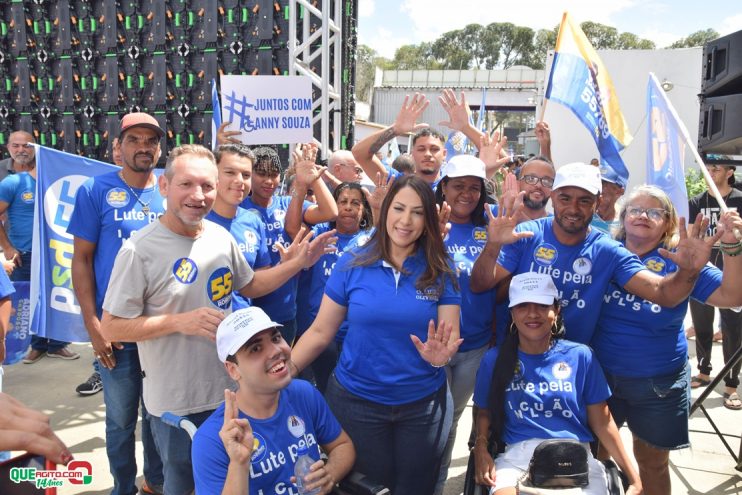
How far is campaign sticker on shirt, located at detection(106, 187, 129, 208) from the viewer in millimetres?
2637

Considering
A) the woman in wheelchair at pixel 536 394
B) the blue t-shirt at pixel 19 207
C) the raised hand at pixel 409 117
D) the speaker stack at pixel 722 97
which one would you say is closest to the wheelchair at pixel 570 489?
the woman in wheelchair at pixel 536 394

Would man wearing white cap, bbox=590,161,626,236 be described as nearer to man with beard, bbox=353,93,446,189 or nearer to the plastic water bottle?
man with beard, bbox=353,93,446,189

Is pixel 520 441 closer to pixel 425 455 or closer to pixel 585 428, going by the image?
pixel 585 428

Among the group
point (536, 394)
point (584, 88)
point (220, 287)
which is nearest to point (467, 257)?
point (536, 394)

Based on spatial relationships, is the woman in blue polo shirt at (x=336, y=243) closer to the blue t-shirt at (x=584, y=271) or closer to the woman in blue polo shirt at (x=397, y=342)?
the woman in blue polo shirt at (x=397, y=342)

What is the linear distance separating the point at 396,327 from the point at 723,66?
5.98ft

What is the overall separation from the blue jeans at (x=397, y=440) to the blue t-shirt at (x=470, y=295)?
2.00 feet

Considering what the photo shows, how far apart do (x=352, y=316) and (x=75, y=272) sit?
147 cm

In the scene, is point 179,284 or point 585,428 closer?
point 179,284

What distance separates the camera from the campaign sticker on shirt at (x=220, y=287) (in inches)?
87.0

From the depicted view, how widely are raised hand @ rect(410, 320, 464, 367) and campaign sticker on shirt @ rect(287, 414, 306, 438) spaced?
1.70ft

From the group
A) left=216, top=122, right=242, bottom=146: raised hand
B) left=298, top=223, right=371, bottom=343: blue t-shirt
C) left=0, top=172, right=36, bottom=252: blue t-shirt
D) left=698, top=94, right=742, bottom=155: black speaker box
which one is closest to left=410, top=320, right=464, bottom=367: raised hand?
left=298, top=223, right=371, bottom=343: blue t-shirt

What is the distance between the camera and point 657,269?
256cm

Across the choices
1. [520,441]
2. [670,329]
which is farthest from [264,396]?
[670,329]
